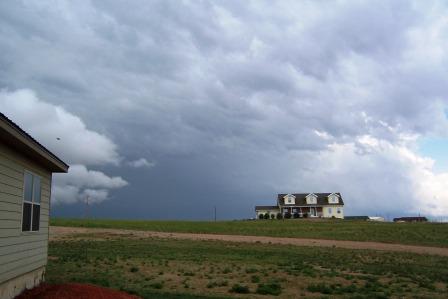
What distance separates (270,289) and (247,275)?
3600 millimetres

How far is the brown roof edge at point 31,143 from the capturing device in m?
9.21

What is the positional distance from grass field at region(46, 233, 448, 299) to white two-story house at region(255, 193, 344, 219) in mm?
69412

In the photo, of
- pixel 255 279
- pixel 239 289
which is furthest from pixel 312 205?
pixel 239 289

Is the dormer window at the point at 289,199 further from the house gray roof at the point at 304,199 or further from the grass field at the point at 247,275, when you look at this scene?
the grass field at the point at 247,275

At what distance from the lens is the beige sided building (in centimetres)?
1038

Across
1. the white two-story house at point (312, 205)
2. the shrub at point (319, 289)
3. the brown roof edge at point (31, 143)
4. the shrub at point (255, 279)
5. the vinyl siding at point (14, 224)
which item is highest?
the white two-story house at point (312, 205)

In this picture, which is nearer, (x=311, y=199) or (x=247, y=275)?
(x=247, y=275)

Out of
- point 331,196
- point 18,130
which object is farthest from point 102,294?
point 331,196

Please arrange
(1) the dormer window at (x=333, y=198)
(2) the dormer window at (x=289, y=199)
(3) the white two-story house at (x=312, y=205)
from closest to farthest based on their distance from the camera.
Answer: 1. (3) the white two-story house at (x=312, y=205)
2. (1) the dormer window at (x=333, y=198)
3. (2) the dormer window at (x=289, y=199)

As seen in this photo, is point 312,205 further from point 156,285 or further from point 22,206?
point 22,206

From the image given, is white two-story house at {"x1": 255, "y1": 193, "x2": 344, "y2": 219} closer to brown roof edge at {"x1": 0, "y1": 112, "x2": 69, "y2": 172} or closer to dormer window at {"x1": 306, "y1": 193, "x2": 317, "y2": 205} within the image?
dormer window at {"x1": 306, "y1": 193, "x2": 317, "y2": 205}

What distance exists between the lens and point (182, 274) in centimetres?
1891

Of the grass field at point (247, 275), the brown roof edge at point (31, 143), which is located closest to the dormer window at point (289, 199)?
the grass field at point (247, 275)

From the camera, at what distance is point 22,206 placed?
11875mm
